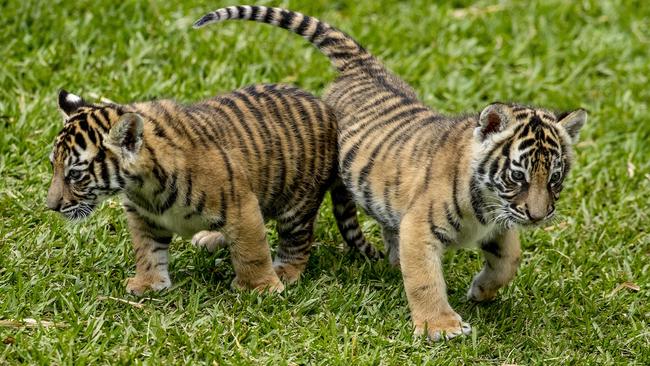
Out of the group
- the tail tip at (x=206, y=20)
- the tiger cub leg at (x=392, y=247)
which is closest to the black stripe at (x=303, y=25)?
the tail tip at (x=206, y=20)

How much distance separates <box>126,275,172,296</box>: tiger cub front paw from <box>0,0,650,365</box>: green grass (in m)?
0.11

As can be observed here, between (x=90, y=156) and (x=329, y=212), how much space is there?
221cm

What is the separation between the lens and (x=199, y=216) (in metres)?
6.26

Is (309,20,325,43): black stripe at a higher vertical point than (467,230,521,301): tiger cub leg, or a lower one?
higher

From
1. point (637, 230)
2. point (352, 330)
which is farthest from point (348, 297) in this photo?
point (637, 230)

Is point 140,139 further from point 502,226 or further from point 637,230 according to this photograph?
point 637,230

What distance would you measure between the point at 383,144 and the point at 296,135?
514mm

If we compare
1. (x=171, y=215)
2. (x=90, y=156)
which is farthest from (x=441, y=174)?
(x=90, y=156)

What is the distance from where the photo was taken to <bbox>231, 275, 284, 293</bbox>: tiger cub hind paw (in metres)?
6.53

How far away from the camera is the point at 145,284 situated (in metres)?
6.48

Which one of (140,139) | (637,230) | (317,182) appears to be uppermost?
(140,139)

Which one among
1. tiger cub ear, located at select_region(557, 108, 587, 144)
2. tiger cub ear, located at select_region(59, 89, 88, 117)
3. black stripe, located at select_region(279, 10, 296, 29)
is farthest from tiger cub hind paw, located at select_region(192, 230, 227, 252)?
A: tiger cub ear, located at select_region(557, 108, 587, 144)

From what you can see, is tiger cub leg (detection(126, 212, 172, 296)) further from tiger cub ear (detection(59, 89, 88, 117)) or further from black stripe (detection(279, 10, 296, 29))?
black stripe (detection(279, 10, 296, 29))

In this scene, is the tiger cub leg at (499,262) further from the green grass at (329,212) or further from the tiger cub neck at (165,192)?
the tiger cub neck at (165,192)
